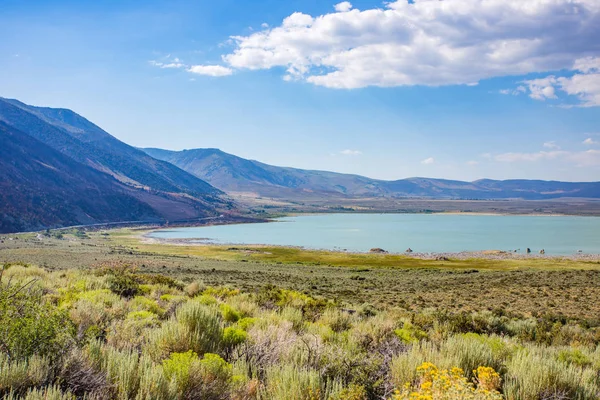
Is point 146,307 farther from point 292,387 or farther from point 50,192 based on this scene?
point 50,192

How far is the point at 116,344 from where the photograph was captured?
5746 mm

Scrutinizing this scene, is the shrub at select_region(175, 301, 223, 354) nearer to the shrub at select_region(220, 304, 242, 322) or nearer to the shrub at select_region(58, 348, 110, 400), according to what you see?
the shrub at select_region(58, 348, 110, 400)

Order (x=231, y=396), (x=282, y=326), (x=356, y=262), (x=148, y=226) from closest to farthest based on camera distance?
(x=231, y=396), (x=282, y=326), (x=356, y=262), (x=148, y=226)

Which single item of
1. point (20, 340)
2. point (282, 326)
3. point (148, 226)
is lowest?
point (148, 226)

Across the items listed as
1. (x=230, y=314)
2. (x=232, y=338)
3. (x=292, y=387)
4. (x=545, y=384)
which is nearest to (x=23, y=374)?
(x=292, y=387)

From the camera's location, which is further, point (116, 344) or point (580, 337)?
point (580, 337)

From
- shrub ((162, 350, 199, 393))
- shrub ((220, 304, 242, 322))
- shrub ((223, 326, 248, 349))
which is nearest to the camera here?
shrub ((162, 350, 199, 393))

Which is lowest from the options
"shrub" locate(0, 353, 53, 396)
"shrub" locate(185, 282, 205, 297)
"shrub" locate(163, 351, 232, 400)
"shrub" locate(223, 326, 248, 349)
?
"shrub" locate(185, 282, 205, 297)

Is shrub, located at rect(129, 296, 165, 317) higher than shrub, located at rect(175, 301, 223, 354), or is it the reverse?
shrub, located at rect(175, 301, 223, 354)

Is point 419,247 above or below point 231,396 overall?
below

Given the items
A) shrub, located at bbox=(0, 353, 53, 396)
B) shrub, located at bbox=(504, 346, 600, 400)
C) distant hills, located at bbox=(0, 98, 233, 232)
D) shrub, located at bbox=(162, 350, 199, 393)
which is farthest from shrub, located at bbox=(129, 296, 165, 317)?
distant hills, located at bbox=(0, 98, 233, 232)

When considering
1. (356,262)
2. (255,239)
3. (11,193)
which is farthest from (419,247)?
(11,193)

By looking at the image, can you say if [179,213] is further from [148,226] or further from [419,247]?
[419,247]

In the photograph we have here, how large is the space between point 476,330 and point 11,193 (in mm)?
112527
